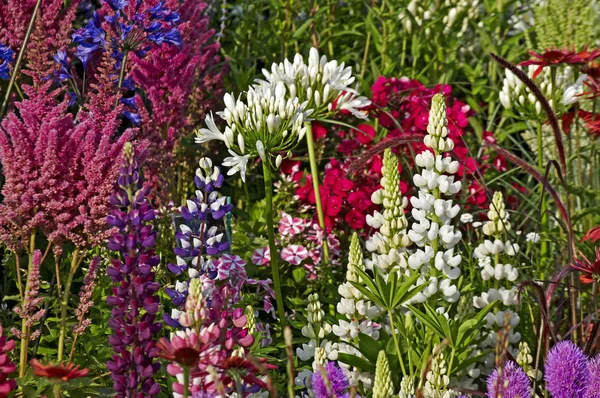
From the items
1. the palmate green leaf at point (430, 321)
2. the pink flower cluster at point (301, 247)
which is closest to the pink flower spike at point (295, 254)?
the pink flower cluster at point (301, 247)

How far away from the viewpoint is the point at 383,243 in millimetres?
2801

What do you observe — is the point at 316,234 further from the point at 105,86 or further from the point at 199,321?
the point at 199,321

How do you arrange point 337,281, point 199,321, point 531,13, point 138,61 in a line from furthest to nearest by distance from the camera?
point 531,13 < point 337,281 < point 138,61 < point 199,321

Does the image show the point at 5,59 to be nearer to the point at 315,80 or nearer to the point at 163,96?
the point at 163,96

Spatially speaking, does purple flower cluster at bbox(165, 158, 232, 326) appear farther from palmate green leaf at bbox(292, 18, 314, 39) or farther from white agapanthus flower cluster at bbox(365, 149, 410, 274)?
palmate green leaf at bbox(292, 18, 314, 39)

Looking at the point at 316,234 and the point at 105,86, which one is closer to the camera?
the point at 105,86

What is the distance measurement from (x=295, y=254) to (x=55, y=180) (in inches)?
53.9

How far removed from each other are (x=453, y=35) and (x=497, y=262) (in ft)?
9.17

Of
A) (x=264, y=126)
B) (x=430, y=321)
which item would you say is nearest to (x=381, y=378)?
(x=430, y=321)

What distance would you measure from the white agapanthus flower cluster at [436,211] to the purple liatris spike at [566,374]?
0.57 m

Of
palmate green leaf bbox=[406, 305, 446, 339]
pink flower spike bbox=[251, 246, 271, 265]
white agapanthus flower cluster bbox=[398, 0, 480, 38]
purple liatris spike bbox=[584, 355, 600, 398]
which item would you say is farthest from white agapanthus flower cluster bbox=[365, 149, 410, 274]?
white agapanthus flower cluster bbox=[398, 0, 480, 38]

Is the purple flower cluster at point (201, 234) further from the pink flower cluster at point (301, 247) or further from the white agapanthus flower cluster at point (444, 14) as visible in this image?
the white agapanthus flower cluster at point (444, 14)

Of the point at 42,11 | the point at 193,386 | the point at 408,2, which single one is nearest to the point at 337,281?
the point at 42,11

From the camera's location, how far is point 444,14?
16.9 feet
